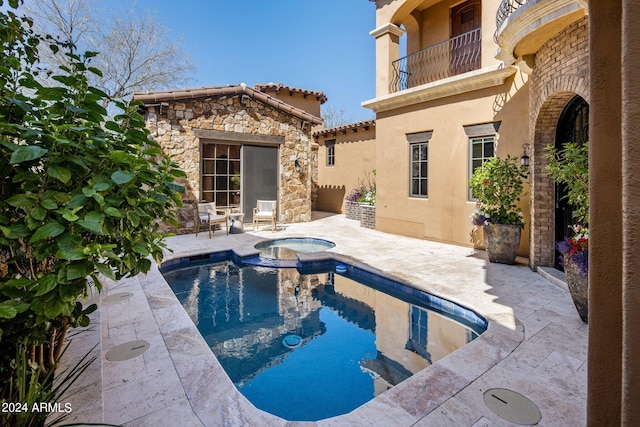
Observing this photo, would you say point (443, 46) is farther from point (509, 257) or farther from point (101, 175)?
point (101, 175)

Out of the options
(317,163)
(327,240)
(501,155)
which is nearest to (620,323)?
(501,155)

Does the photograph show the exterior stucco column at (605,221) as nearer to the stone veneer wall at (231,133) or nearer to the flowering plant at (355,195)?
the stone veneer wall at (231,133)

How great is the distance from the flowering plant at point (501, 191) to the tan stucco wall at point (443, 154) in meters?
0.58

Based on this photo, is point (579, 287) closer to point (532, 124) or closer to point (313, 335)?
point (313, 335)

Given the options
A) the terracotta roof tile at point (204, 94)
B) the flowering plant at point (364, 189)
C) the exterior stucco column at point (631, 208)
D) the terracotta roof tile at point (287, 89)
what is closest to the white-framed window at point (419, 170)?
the flowering plant at point (364, 189)

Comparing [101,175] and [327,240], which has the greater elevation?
[101,175]

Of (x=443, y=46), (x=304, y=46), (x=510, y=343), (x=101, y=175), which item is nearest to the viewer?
(x=101, y=175)

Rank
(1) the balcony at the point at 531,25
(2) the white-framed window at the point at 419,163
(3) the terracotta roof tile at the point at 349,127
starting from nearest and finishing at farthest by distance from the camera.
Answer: (1) the balcony at the point at 531,25 → (2) the white-framed window at the point at 419,163 → (3) the terracotta roof tile at the point at 349,127

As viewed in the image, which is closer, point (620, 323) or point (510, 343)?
point (620, 323)

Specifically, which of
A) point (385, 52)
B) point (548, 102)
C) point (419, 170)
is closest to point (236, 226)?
point (419, 170)

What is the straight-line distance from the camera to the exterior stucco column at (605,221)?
4.00 ft

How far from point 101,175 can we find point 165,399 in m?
1.85

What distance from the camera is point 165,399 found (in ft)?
8.07

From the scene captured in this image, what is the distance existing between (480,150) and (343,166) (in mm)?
7748
